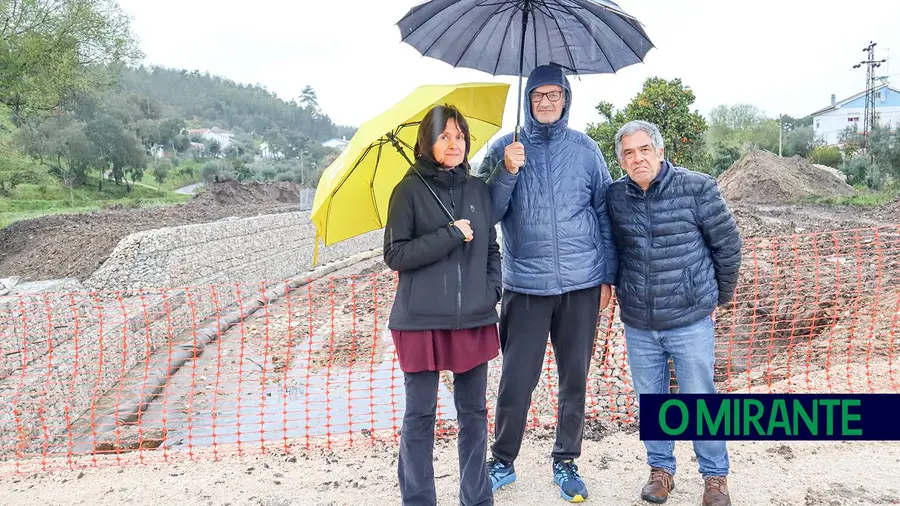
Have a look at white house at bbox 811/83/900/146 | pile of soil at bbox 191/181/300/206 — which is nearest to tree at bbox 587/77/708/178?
pile of soil at bbox 191/181/300/206

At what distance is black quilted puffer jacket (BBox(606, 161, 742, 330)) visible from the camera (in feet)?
7.93

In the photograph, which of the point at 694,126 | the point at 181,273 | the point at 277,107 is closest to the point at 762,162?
the point at 694,126

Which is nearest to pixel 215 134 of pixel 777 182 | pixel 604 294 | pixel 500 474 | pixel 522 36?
pixel 777 182

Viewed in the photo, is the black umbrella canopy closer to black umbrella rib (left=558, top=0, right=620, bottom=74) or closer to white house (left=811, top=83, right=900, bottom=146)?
black umbrella rib (left=558, top=0, right=620, bottom=74)

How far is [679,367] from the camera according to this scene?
254 cm

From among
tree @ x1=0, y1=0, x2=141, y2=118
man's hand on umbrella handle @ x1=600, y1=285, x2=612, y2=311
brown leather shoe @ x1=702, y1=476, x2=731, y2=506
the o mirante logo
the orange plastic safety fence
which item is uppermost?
tree @ x1=0, y1=0, x2=141, y2=118

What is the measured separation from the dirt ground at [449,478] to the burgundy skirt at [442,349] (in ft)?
2.69

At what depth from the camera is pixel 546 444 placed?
330cm

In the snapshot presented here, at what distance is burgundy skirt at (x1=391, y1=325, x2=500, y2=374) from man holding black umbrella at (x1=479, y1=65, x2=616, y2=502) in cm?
26

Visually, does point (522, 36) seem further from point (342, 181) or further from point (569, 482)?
point (569, 482)

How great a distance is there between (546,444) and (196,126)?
96.2 metres

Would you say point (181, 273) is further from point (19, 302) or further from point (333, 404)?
point (333, 404)

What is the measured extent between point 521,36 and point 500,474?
1.98 meters

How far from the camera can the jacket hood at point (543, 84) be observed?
2.43 m
